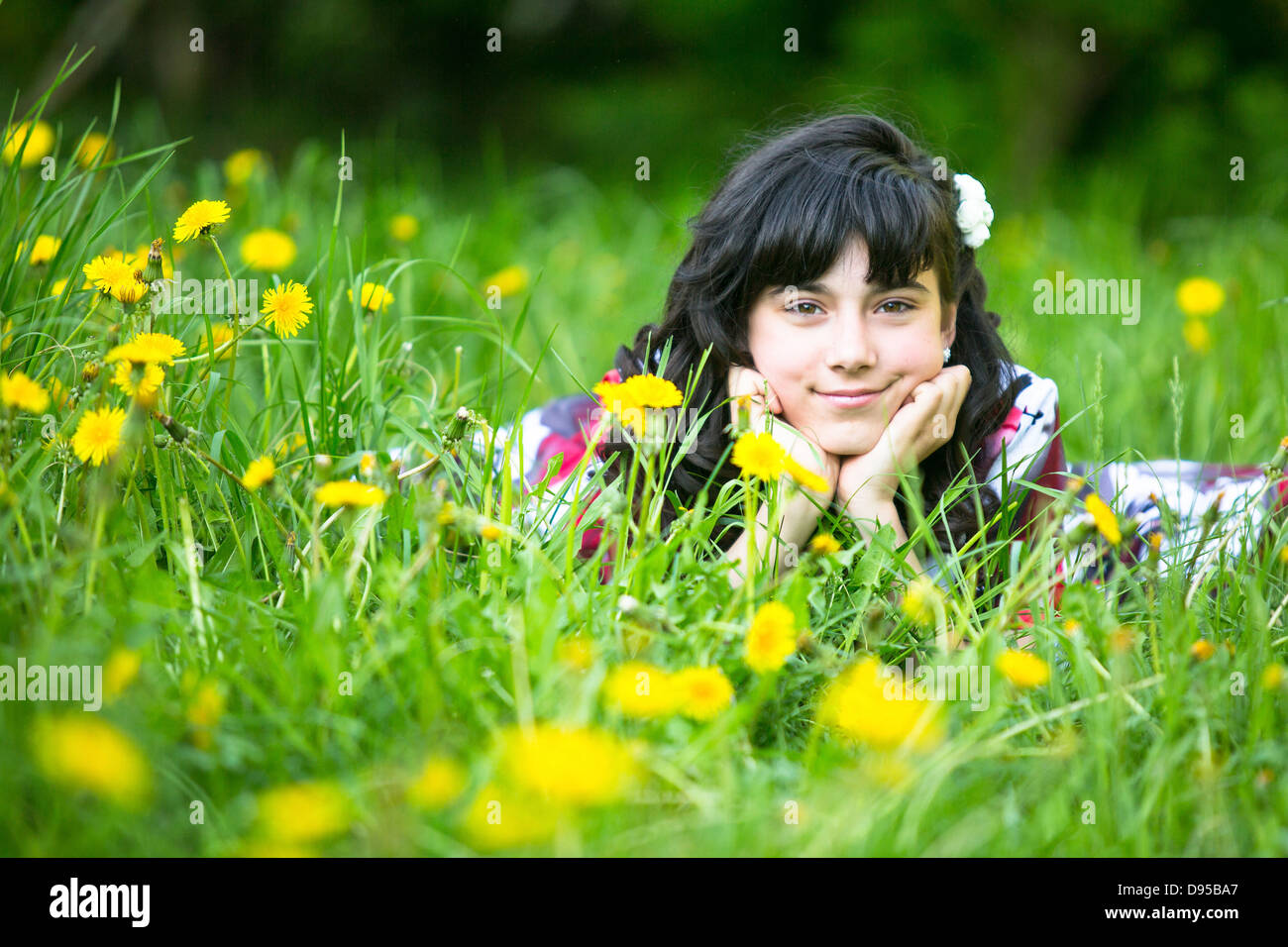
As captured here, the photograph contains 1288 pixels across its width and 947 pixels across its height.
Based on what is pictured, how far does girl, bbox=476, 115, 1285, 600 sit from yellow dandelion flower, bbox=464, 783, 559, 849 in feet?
1.90

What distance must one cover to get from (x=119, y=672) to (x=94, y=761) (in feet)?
0.58

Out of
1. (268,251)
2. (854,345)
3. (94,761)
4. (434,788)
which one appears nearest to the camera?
(94,761)

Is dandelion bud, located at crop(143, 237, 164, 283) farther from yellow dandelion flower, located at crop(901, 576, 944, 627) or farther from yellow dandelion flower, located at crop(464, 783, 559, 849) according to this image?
yellow dandelion flower, located at crop(901, 576, 944, 627)

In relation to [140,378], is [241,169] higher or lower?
higher

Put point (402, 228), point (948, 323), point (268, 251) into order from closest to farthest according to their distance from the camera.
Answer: point (948, 323) < point (268, 251) < point (402, 228)

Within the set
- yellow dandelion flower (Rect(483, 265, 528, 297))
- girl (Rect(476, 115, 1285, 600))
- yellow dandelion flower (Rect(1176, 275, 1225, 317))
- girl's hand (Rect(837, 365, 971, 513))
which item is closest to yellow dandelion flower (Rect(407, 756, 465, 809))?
girl (Rect(476, 115, 1285, 600))

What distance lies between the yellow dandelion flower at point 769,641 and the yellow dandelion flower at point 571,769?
20 centimetres

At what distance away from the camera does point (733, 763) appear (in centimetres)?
114

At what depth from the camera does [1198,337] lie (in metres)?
2.67

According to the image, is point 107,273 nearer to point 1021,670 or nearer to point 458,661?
point 458,661

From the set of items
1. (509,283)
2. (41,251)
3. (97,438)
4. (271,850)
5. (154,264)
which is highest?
(509,283)

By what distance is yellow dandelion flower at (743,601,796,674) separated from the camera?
3.66ft

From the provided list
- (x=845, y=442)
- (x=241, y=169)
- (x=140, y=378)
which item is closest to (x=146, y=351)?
(x=140, y=378)

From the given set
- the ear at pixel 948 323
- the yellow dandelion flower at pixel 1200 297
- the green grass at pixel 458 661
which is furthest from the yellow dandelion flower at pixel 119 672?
the yellow dandelion flower at pixel 1200 297
